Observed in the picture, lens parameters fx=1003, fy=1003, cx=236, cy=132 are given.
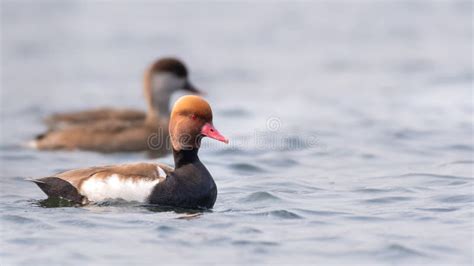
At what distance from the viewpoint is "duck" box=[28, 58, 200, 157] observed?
1379cm

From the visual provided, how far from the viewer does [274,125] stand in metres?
15.9

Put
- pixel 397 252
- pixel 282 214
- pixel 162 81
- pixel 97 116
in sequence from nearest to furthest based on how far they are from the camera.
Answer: pixel 397 252
pixel 282 214
pixel 162 81
pixel 97 116

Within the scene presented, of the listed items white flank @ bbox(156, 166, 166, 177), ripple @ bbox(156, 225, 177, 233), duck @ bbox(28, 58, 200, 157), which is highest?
duck @ bbox(28, 58, 200, 157)

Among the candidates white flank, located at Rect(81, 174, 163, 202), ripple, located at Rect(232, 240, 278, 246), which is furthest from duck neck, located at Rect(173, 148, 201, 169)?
ripple, located at Rect(232, 240, 278, 246)

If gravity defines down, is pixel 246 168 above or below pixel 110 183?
above

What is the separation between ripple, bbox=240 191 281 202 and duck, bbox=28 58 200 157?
377 centimetres

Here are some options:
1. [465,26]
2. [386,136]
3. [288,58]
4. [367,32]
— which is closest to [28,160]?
[386,136]

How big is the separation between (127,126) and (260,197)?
14.7ft

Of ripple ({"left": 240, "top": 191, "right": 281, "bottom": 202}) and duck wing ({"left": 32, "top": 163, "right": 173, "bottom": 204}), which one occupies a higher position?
duck wing ({"left": 32, "top": 163, "right": 173, "bottom": 204})

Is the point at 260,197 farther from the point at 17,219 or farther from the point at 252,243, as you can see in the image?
the point at 17,219

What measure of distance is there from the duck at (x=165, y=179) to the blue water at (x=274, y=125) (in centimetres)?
17

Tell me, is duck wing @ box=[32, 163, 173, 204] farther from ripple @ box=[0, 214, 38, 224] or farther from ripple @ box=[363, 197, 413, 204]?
ripple @ box=[363, 197, 413, 204]

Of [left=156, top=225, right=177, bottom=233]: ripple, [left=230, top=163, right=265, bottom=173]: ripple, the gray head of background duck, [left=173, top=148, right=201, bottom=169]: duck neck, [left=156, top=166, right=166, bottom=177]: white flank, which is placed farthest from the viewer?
the gray head of background duck

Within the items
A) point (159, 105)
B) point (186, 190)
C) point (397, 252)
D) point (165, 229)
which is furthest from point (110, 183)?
point (159, 105)
